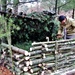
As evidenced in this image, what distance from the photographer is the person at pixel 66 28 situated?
6819mm

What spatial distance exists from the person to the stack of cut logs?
0.44 metres

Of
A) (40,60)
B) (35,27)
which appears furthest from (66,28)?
(40,60)

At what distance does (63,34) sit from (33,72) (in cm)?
193

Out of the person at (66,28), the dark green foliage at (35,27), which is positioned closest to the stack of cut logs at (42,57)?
the person at (66,28)

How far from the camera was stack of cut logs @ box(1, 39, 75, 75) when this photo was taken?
18.5 feet

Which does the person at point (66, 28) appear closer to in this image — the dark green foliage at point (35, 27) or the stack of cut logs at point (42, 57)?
the stack of cut logs at point (42, 57)

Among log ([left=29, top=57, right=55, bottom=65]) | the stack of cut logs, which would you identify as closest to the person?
the stack of cut logs

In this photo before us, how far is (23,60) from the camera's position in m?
5.63

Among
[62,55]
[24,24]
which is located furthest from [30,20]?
[62,55]

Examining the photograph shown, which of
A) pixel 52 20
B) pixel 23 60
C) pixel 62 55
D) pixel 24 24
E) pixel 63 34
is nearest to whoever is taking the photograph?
pixel 23 60

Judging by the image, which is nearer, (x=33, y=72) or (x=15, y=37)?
(x=33, y=72)

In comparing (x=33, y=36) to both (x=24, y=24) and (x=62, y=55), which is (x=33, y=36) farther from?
(x=62, y=55)

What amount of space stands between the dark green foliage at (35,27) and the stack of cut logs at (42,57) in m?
1.33

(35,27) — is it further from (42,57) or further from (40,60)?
(40,60)
